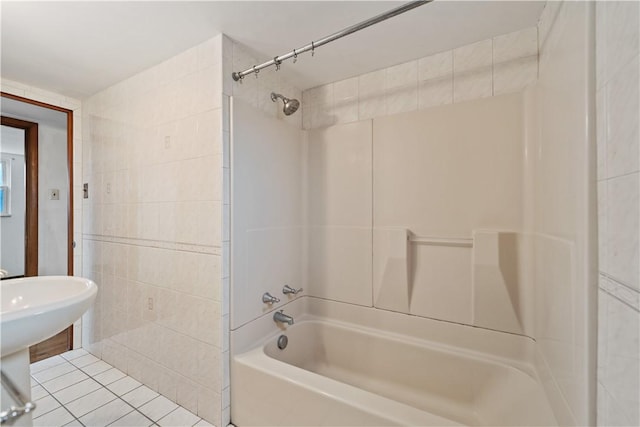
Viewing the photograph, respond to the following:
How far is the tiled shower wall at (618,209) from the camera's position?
0.56m

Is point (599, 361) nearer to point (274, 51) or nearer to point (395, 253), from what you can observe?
point (395, 253)

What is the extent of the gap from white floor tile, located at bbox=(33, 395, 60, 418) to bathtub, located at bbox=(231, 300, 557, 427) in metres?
1.15

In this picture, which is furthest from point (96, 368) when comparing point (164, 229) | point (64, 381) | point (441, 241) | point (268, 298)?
point (441, 241)

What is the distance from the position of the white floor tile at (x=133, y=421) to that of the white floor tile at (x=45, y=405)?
47cm

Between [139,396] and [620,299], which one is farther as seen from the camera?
[139,396]

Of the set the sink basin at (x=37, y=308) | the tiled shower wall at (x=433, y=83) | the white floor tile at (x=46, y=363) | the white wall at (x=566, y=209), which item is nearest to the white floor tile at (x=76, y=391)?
the white floor tile at (x=46, y=363)

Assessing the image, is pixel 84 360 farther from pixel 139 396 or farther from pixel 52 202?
pixel 52 202

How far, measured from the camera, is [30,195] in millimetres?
2100

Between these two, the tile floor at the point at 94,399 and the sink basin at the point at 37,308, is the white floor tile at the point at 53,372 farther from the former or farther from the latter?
the sink basin at the point at 37,308

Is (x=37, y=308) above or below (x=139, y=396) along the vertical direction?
above

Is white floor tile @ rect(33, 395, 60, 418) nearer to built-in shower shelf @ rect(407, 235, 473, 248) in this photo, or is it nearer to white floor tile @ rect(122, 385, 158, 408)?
white floor tile @ rect(122, 385, 158, 408)

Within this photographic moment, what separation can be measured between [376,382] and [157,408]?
1391 mm

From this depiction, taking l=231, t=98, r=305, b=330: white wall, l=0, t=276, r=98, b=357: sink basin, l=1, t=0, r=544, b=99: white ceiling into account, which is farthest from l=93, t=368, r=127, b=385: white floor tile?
l=1, t=0, r=544, b=99: white ceiling

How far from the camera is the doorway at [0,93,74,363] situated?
2043 mm
